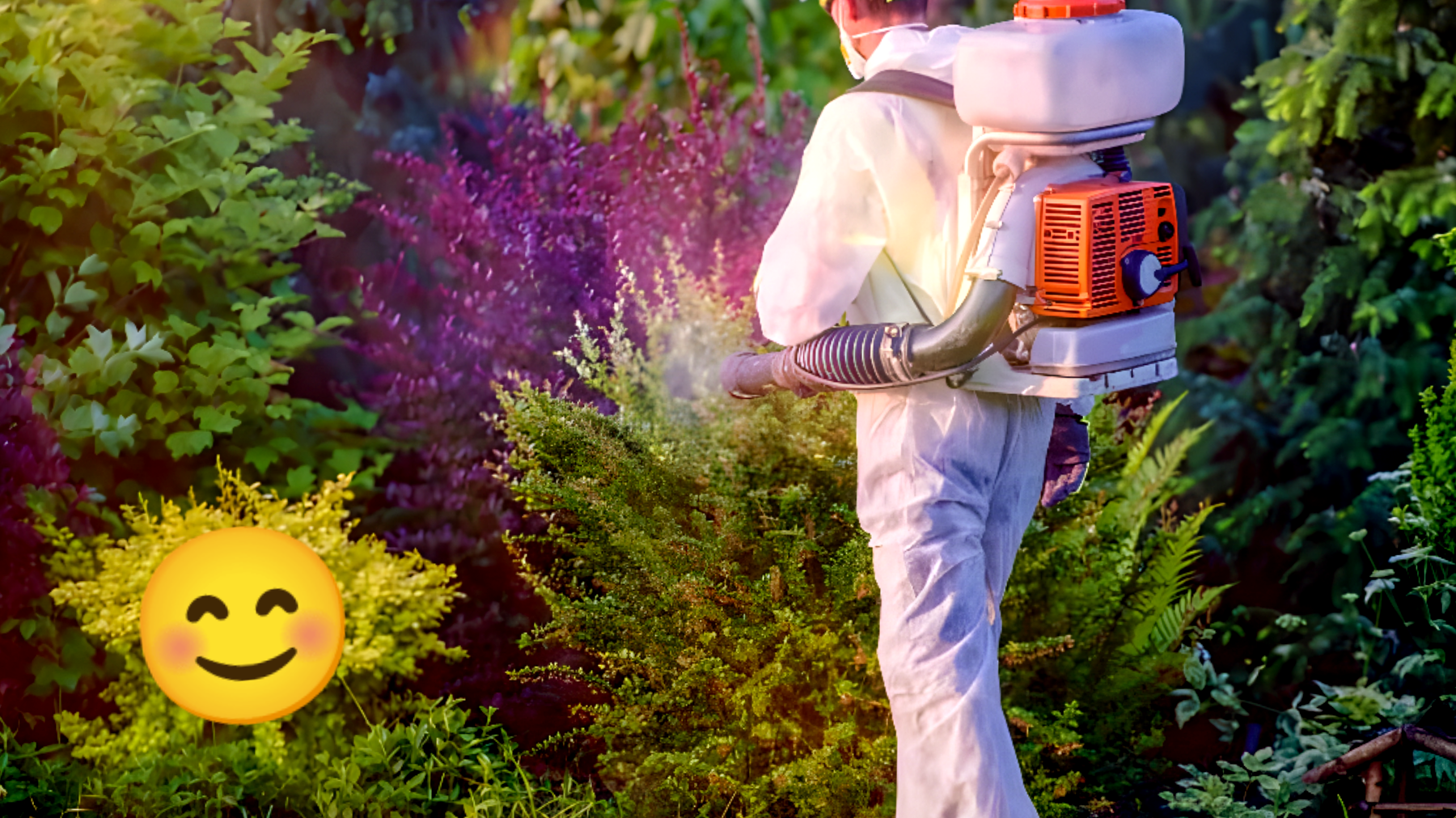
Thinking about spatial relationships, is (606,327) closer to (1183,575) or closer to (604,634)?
(604,634)

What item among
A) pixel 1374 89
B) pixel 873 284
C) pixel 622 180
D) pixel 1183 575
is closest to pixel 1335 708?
pixel 1183 575

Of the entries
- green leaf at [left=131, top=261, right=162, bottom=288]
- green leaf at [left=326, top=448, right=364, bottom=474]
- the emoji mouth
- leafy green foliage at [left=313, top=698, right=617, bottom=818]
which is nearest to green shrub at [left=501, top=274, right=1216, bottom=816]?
leafy green foliage at [left=313, top=698, right=617, bottom=818]

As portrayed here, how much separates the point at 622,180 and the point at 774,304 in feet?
7.63

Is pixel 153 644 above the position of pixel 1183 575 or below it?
above

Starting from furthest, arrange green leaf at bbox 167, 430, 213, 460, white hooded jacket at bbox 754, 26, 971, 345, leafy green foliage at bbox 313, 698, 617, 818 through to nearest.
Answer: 1. green leaf at bbox 167, 430, 213, 460
2. leafy green foliage at bbox 313, 698, 617, 818
3. white hooded jacket at bbox 754, 26, 971, 345

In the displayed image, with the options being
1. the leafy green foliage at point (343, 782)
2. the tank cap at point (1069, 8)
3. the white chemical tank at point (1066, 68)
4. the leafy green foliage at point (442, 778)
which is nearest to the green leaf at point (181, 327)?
the leafy green foliage at point (343, 782)

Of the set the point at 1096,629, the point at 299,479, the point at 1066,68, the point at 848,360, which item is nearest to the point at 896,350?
the point at 848,360

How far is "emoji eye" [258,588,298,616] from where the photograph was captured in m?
3.42

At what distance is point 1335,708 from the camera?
4.12 meters

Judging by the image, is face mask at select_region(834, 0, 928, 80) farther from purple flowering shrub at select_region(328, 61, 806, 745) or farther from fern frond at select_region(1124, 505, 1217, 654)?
fern frond at select_region(1124, 505, 1217, 654)

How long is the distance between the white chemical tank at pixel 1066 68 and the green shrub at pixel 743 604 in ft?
4.16

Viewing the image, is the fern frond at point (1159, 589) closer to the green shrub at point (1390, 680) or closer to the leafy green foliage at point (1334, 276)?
the green shrub at point (1390, 680)

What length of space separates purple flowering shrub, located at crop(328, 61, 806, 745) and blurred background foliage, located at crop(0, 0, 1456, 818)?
0.01 m

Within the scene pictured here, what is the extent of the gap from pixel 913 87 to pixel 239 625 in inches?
79.3
